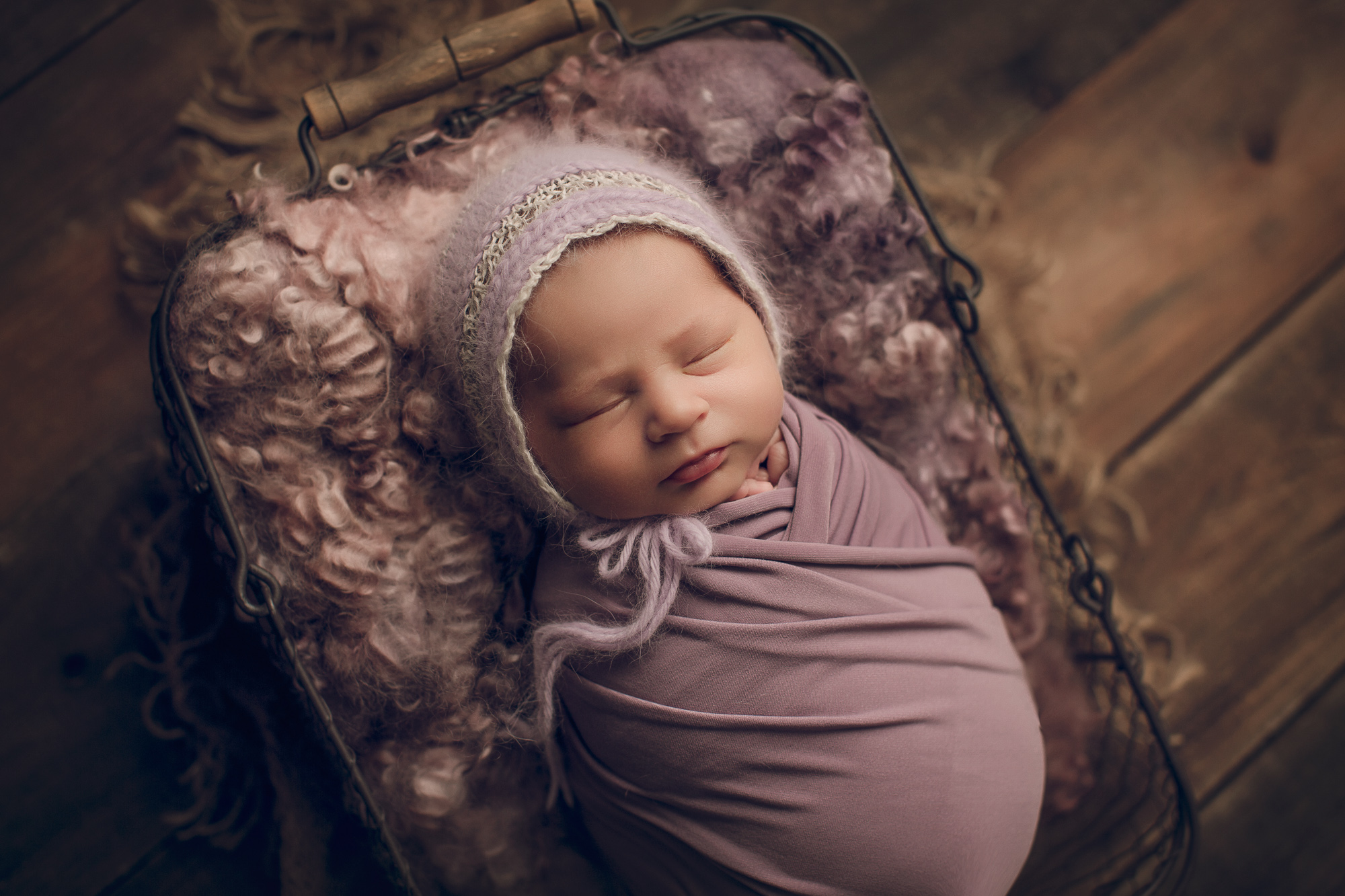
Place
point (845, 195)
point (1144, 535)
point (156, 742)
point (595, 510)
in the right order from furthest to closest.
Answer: point (1144, 535)
point (156, 742)
point (845, 195)
point (595, 510)

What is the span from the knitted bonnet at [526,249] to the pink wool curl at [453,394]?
0.22ft

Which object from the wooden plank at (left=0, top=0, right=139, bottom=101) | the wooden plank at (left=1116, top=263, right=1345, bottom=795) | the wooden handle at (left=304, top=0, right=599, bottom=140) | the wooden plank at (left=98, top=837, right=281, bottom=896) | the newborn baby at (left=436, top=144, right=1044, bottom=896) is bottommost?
the wooden plank at (left=1116, top=263, right=1345, bottom=795)

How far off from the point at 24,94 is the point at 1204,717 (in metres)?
1.75

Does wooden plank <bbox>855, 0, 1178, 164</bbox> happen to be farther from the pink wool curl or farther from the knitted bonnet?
the knitted bonnet

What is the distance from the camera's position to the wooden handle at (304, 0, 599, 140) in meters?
0.72

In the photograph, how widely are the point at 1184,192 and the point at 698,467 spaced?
2.98ft

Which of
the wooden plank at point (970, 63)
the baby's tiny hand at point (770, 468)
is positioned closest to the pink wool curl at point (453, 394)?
the baby's tiny hand at point (770, 468)

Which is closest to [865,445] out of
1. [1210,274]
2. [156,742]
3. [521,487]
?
[521,487]

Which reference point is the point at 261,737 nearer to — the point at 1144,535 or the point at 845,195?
the point at 845,195

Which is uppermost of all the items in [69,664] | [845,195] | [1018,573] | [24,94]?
[24,94]

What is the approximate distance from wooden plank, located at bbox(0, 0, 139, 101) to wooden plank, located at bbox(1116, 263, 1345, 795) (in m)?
1.49

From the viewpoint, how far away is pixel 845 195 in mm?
815

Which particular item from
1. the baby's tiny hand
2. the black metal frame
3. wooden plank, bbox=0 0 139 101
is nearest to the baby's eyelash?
the baby's tiny hand

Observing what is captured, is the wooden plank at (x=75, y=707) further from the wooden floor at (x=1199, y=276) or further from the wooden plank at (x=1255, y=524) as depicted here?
the wooden plank at (x=1255, y=524)
